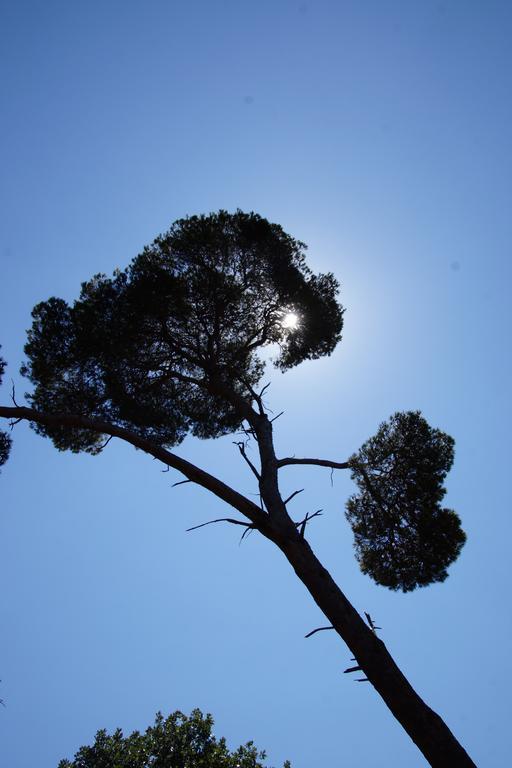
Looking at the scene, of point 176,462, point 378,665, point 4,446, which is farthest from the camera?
point 4,446

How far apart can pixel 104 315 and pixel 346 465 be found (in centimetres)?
666

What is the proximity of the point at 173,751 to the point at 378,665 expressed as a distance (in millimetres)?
13738


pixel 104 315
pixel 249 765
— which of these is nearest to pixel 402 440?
pixel 104 315

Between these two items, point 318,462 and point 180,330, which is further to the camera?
point 180,330

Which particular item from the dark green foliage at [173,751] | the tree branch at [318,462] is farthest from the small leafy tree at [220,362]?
the dark green foliage at [173,751]

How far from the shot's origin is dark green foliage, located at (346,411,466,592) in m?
8.73

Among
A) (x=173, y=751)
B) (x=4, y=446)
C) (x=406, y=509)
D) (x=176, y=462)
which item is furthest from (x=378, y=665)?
(x=173, y=751)

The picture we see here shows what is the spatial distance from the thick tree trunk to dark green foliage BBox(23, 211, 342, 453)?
4706mm

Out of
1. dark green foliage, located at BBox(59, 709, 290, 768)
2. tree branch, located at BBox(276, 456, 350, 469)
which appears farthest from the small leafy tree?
dark green foliage, located at BBox(59, 709, 290, 768)

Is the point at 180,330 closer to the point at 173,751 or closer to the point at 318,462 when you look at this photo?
the point at 318,462

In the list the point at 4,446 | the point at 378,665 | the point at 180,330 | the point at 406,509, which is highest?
the point at 180,330

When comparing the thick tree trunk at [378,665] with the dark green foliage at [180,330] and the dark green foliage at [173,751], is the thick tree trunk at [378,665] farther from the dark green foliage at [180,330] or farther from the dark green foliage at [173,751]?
the dark green foliage at [173,751]

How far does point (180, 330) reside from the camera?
1070 centimetres

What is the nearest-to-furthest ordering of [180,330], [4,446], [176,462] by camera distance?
[176,462]
[4,446]
[180,330]
